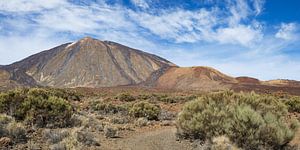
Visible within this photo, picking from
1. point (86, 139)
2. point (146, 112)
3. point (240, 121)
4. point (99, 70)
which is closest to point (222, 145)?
point (240, 121)

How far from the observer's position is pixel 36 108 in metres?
15.9

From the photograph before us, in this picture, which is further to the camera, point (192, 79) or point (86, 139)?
point (192, 79)

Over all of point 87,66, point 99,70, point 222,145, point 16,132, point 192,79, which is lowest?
point 16,132

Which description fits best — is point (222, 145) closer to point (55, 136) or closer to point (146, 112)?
point (55, 136)

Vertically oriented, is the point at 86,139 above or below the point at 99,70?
below

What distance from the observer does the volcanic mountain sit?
365 ft

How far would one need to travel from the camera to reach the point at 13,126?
1221 centimetres

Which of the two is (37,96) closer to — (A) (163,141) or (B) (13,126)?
(B) (13,126)

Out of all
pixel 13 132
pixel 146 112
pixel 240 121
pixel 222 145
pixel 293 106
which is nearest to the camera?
pixel 222 145

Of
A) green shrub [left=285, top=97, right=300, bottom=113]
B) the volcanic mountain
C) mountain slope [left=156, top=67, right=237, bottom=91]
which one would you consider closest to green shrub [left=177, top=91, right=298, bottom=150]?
green shrub [left=285, top=97, right=300, bottom=113]

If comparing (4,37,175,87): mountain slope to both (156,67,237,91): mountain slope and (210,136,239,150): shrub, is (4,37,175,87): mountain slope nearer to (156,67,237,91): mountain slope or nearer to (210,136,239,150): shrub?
(156,67,237,91): mountain slope

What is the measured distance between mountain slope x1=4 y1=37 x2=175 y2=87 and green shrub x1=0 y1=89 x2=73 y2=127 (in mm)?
109941

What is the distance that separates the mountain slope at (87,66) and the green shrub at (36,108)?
110 meters

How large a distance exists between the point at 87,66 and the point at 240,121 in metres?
133
